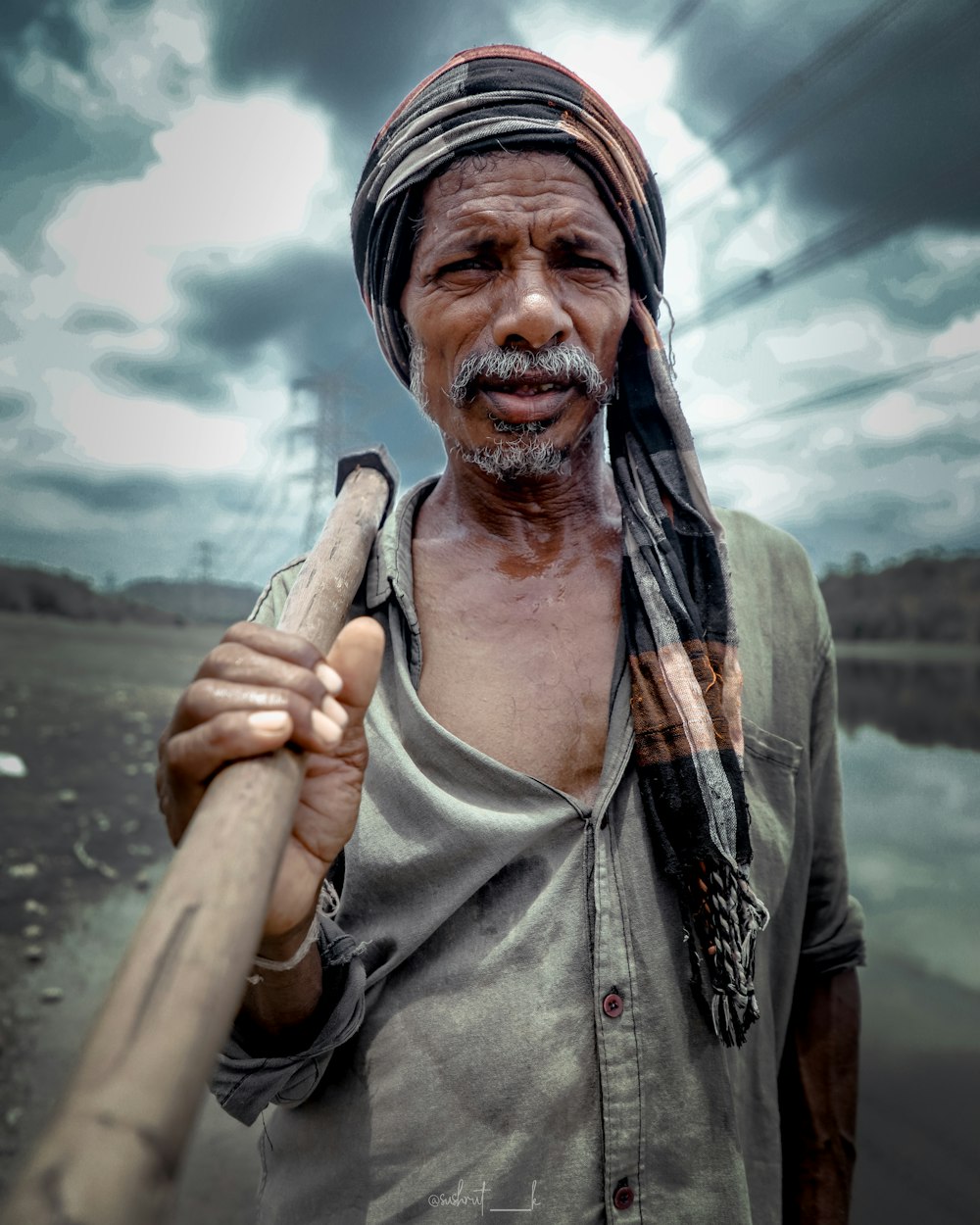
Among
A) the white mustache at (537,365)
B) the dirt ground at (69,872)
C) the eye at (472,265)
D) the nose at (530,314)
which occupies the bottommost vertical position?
the dirt ground at (69,872)

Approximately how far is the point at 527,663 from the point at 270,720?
2.54 feet

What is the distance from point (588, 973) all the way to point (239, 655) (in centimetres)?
80

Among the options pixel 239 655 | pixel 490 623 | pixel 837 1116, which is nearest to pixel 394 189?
pixel 490 623

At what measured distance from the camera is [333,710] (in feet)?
2.61

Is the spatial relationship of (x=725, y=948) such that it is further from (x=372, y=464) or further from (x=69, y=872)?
(x=69, y=872)

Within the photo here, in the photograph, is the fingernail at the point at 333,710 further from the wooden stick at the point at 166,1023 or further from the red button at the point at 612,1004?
the red button at the point at 612,1004

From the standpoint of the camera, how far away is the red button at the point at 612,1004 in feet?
3.88

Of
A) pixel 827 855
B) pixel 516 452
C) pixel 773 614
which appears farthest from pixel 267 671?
pixel 827 855

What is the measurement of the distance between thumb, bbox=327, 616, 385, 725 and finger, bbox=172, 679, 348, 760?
0.11 feet

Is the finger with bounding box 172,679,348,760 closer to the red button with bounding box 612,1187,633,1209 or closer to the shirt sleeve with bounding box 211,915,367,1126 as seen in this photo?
the shirt sleeve with bounding box 211,915,367,1126

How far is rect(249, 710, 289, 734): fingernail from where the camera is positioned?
2.42ft

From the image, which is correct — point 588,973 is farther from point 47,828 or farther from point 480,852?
point 47,828

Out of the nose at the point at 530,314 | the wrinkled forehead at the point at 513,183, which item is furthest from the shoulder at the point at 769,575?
the wrinkled forehead at the point at 513,183

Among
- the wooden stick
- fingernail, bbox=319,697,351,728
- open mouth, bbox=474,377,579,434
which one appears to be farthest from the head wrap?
the wooden stick
